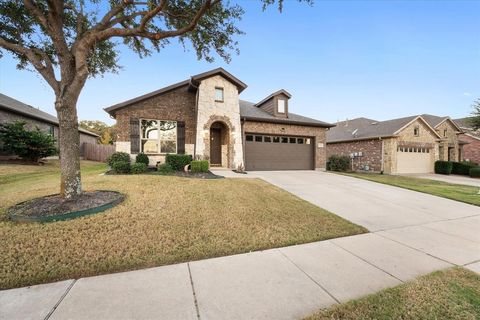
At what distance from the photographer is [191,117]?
12.5 m

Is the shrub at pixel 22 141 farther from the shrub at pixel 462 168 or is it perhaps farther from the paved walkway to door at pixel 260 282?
the shrub at pixel 462 168

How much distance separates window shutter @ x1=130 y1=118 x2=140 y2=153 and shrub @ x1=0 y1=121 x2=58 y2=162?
25.7 ft

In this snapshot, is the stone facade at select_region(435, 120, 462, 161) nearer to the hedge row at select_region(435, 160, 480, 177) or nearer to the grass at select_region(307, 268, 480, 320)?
the hedge row at select_region(435, 160, 480, 177)

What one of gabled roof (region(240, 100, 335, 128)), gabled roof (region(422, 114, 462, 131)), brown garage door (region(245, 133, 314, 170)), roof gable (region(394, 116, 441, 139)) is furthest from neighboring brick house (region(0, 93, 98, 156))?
gabled roof (region(422, 114, 462, 131))

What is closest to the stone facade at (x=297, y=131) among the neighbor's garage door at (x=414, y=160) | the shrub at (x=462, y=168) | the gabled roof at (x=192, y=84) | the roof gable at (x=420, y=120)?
the gabled roof at (x=192, y=84)

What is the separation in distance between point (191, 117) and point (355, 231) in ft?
35.2

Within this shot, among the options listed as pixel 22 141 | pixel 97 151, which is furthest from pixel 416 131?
pixel 97 151

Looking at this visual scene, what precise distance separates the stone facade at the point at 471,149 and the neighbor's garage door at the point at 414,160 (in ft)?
35.1

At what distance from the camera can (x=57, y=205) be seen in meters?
4.60

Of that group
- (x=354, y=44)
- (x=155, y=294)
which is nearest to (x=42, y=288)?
(x=155, y=294)

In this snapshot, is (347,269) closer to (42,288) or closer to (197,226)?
(197,226)

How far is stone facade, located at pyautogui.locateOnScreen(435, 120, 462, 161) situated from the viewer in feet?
71.1

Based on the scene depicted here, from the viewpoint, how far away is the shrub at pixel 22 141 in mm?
12820

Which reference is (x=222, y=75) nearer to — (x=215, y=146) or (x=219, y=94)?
(x=219, y=94)
